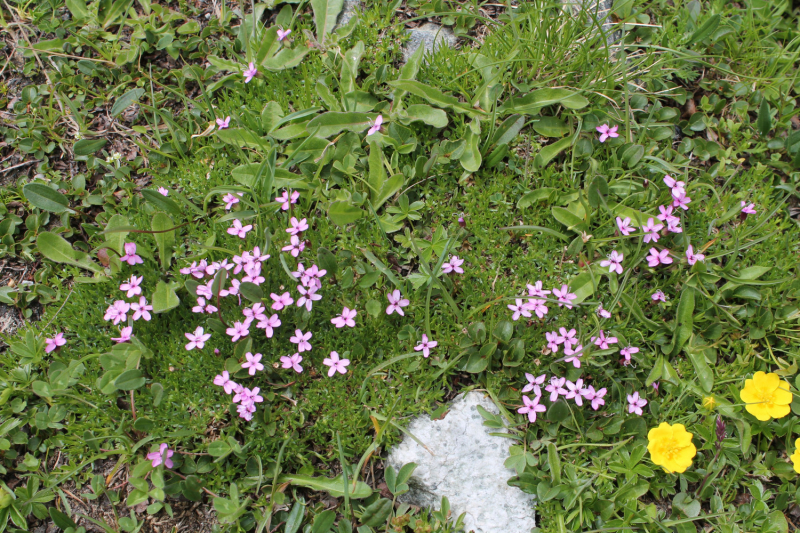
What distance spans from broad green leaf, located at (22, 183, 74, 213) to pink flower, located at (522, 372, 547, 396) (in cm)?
298

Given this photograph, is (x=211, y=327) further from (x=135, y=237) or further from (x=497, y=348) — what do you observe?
(x=497, y=348)

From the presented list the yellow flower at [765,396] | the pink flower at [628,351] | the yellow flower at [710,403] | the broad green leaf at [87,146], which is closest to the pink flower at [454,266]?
the pink flower at [628,351]

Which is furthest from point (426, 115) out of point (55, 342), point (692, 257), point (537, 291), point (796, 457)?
point (796, 457)

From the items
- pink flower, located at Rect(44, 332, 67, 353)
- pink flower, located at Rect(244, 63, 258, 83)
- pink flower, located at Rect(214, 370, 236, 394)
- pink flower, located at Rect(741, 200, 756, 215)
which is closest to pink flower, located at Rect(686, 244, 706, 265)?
pink flower, located at Rect(741, 200, 756, 215)

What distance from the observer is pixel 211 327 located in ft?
9.58

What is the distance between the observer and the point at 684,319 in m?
3.03

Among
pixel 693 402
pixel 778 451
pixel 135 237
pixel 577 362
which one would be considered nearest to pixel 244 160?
pixel 135 237

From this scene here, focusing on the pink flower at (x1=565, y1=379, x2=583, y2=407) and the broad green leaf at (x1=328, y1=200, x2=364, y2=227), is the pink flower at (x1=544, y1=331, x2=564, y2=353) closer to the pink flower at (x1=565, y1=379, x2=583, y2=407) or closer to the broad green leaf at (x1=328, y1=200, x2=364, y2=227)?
the pink flower at (x1=565, y1=379, x2=583, y2=407)

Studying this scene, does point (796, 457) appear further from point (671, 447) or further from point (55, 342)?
point (55, 342)

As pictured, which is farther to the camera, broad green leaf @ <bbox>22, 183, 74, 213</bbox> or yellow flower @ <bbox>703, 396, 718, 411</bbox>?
broad green leaf @ <bbox>22, 183, 74, 213</bbox>

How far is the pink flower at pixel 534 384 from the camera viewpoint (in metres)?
2.88

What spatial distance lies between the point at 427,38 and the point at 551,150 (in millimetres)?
1233

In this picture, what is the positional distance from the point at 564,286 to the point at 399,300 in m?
0.93

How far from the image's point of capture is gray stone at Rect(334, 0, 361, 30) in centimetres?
381
